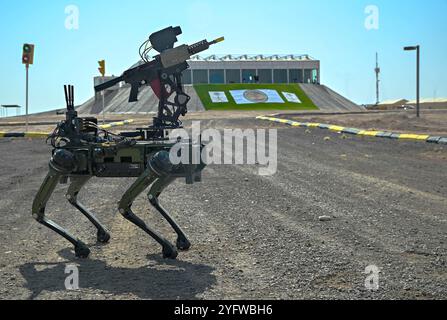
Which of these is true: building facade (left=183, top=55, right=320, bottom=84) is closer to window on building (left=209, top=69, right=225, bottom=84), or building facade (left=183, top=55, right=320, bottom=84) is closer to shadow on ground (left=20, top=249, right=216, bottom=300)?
window on building (left=209, top=69, right=225, bottom=84)

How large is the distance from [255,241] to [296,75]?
89.8 metres

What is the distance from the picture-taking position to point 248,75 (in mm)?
91250

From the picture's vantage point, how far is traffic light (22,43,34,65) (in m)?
26.3

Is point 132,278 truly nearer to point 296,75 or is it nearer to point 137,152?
point 137,152

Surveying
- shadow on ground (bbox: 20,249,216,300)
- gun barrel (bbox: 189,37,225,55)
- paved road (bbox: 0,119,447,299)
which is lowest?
shadow on ground (bbox: 20,249,216,300)

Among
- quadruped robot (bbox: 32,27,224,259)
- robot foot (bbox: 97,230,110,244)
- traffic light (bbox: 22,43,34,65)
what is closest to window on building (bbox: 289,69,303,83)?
traffic light (bbox: 22,43,34,65)

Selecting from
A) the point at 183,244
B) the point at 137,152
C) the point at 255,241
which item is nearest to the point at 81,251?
the point at 183,244

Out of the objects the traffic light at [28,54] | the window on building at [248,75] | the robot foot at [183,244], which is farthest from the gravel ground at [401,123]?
the window on building at [248,75]

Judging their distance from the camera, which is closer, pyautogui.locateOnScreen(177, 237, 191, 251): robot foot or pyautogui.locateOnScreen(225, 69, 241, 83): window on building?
pyautogui.locateOnScreen(177, 237, 191, 251): robot foot

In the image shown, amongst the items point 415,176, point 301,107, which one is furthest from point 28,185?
point 301,107

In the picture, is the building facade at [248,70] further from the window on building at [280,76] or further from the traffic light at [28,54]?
the traffic light at [28,54]

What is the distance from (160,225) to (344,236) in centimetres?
271

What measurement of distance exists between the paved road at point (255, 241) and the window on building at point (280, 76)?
8044cm

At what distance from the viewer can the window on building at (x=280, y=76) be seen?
91994 mm
